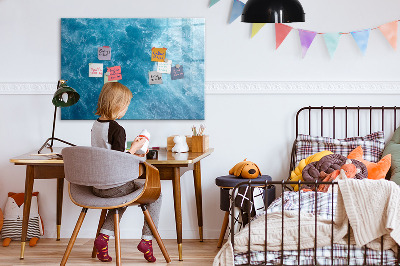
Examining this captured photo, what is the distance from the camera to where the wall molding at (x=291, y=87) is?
426cm

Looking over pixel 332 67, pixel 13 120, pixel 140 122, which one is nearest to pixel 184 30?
pixel 140 122

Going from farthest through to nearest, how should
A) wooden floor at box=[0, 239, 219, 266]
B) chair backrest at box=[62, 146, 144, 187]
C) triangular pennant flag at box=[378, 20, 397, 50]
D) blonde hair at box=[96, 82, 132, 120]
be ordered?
triangular pennant flag at box=[378, 20, 397, 50] → wooden floor at box=[0, 239, 219, 266] → blonde hair at box=[96, 82, 132, 120] → chair backrest at box=[62, 146, 144, 187]

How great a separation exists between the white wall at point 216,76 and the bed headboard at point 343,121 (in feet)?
0.19

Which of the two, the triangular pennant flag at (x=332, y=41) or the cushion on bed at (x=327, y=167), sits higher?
the triangular pennant flag at (x=332, y=41)

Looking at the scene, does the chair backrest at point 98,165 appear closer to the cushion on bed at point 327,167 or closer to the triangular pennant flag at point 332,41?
the cushion on bed at point 327,167

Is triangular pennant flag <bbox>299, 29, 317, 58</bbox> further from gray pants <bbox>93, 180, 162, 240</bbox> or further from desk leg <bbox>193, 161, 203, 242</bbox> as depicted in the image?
gray pants <bbox>93, 180, 162, 240</bbox>

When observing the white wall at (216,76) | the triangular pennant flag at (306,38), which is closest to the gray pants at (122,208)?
the white wall at (216,76)

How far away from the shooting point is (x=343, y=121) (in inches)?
169

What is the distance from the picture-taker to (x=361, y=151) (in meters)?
3.96

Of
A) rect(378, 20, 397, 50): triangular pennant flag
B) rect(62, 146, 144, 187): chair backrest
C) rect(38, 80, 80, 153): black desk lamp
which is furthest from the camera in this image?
rect(378, 20, 397, 50): triangular pennant flag

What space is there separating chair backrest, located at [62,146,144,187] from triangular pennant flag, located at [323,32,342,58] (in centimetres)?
173

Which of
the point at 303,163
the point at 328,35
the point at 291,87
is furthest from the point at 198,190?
the point at 328,35

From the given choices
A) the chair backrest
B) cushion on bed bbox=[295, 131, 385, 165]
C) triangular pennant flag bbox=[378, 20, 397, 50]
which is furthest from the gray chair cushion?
triangular pennant flag bbox=[378, 20, 397, 50]

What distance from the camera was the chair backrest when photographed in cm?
317
